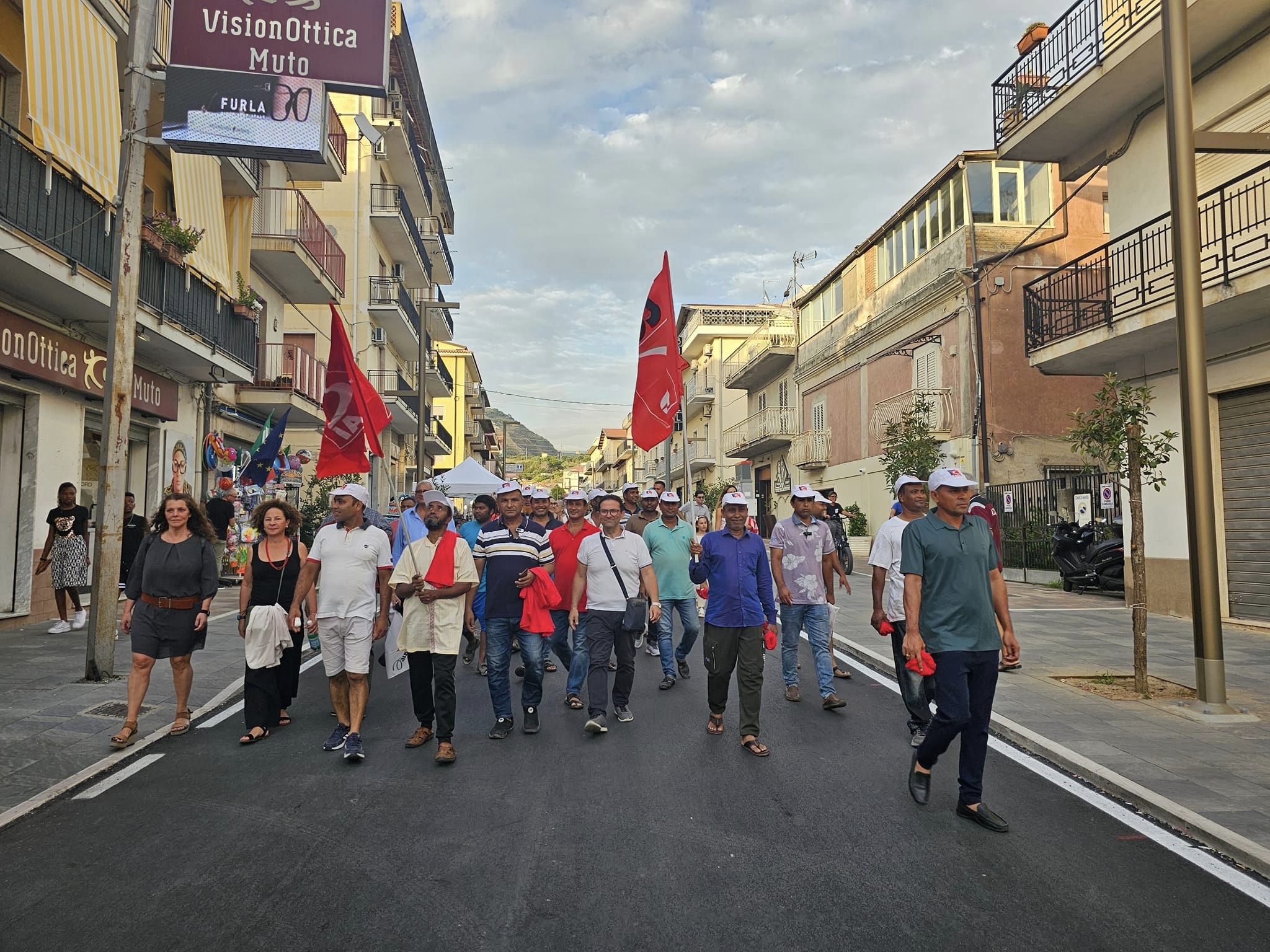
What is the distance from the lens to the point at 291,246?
18.7m

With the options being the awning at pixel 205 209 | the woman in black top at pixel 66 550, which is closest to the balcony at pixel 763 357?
the awning at pixel 205 209

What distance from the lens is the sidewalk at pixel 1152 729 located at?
4.72 metres

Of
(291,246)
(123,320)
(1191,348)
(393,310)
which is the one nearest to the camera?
(1191,348)

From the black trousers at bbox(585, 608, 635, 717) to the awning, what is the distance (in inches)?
A: 425

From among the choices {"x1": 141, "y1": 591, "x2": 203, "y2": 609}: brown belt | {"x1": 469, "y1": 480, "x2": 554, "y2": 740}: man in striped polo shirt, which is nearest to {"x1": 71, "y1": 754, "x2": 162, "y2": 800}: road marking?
{"x1": 141, "y1": 591, "x2": 203, "y2": 609}: brown belt

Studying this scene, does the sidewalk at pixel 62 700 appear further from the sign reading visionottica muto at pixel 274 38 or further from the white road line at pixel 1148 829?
the white road line at pixel 1148 829

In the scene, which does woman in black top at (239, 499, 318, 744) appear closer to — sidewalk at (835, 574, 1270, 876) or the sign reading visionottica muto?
the sign reading visionottica muto

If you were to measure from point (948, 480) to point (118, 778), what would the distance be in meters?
5.21

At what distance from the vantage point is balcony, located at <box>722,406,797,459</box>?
118 feet

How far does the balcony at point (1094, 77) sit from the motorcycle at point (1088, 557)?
652 cm

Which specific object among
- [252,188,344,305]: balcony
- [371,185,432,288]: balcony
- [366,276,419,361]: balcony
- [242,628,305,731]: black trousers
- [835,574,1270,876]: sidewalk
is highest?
[371,185,432,288]: balcony

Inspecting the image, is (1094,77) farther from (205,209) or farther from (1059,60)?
(205,209)

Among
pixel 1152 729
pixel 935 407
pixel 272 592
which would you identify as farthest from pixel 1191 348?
pixel 935 407

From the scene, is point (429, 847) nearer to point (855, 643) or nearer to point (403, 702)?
point (403, 702)
